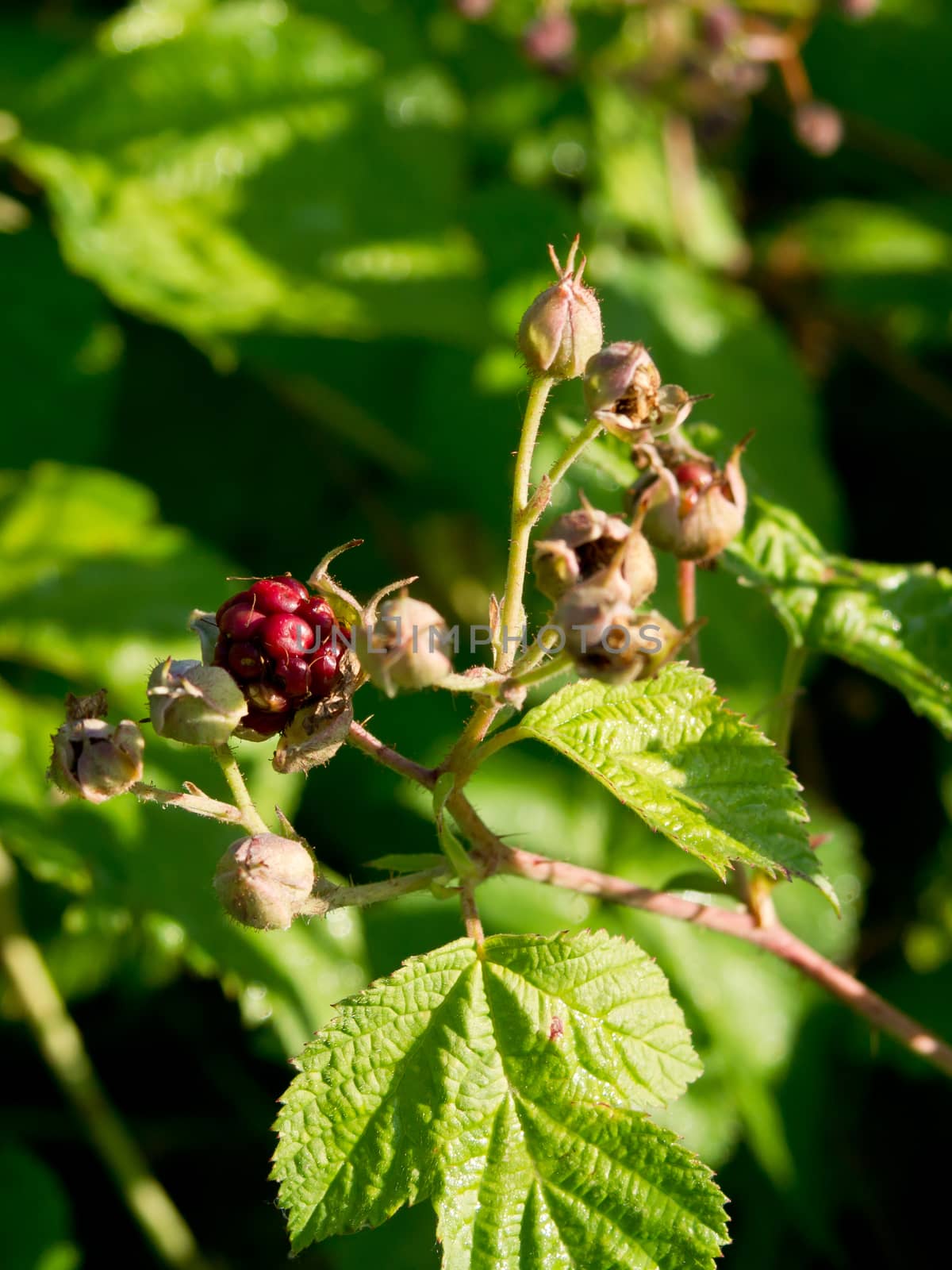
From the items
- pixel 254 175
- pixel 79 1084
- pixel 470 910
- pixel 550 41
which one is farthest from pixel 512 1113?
pixel 550 41

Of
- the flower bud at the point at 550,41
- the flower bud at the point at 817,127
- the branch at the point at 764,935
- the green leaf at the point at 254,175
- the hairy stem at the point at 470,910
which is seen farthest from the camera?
the flower bud at the point at 817,127

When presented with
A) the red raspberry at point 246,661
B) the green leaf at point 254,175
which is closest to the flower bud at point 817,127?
the green leaf at point 254,175

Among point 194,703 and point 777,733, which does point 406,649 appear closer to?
point 194,703

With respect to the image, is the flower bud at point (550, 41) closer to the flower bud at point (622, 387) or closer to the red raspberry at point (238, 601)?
the flower bud at point (622, 387)

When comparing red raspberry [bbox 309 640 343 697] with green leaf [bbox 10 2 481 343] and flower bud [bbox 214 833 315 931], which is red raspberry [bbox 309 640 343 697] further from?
green leaf [bbox 10 2 481 343]

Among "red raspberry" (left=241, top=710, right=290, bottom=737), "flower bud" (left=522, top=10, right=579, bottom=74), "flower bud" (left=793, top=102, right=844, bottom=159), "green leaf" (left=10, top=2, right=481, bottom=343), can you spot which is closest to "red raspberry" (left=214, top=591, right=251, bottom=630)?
"red raspberry" (left=241, top=710, right=290, bottom=737)
